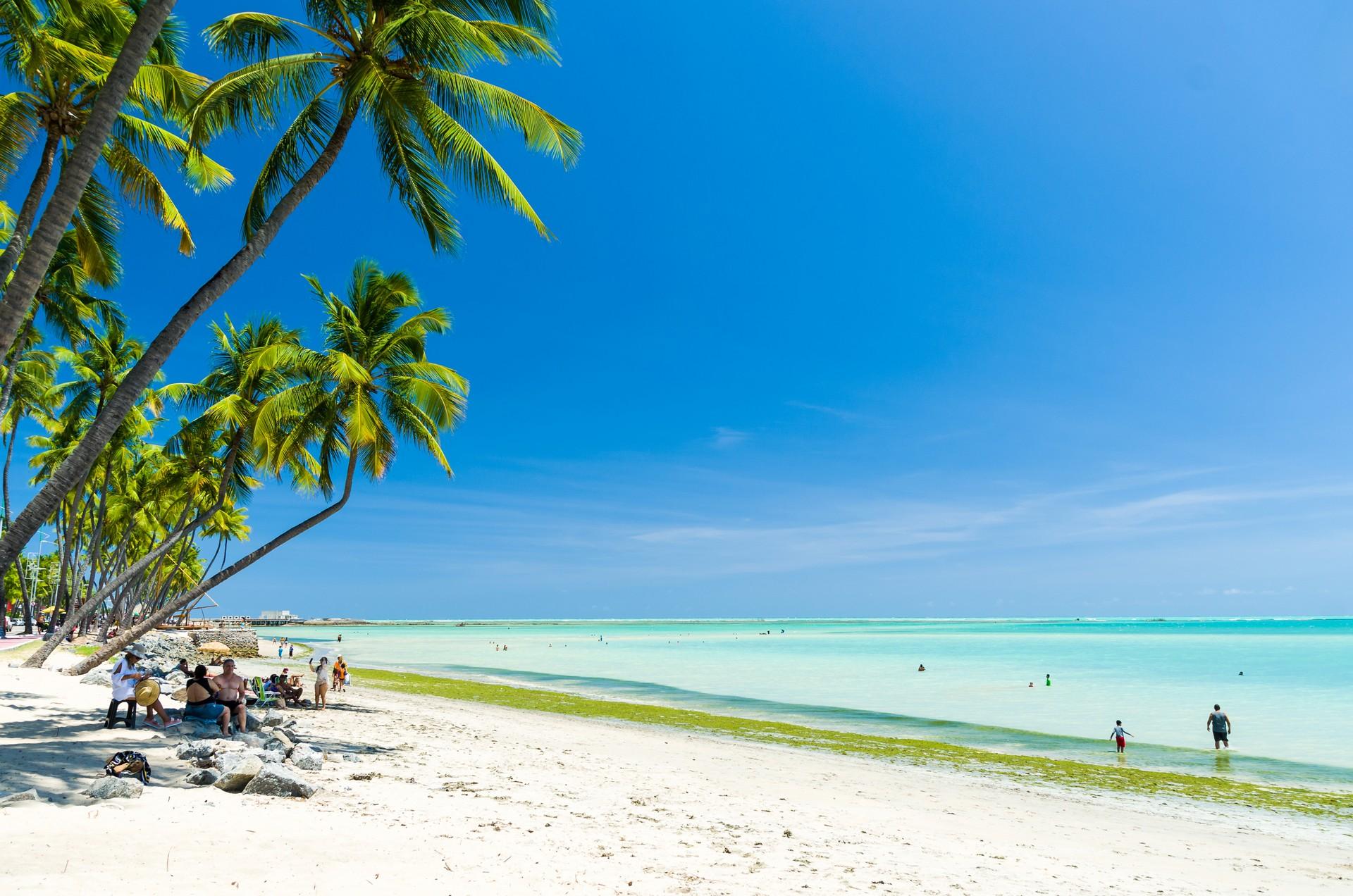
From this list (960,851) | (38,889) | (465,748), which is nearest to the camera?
(38,889)

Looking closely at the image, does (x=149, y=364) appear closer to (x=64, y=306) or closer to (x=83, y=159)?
(x=83, y=159)

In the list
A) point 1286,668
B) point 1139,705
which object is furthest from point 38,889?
point 1286,668

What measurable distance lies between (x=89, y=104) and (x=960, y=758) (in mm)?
20918

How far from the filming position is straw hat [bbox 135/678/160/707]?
10.6 meters

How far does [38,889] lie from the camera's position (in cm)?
486

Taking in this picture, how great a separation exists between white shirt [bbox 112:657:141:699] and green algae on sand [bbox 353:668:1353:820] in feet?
44.7

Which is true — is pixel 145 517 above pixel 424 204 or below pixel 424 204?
below

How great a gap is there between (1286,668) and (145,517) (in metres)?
73.2

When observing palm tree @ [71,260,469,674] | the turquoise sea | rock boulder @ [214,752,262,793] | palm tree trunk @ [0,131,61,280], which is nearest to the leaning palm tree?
palm tree @ [71,260,469,674]

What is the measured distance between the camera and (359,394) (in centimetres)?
1522

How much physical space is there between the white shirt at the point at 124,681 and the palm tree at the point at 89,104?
5.68 m

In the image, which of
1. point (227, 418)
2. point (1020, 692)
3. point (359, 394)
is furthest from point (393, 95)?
point (1020, 692)

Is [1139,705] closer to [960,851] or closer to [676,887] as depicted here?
[960,851]

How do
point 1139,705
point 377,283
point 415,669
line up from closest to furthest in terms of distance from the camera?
point 377,283, point 1139,705, point 415,669
